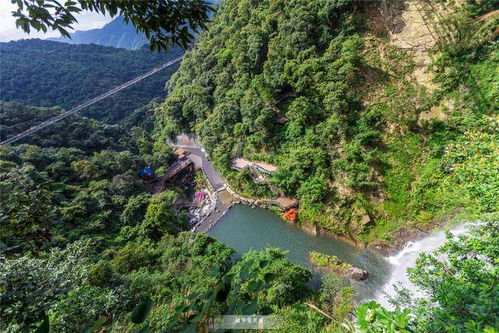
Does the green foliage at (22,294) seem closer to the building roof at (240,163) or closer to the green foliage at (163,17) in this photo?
the green foliage at (163,17)

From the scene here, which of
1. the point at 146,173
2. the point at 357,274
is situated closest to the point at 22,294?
the point at 357,274

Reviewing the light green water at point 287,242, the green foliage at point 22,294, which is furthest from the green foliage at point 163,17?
the light green water at point 287,242

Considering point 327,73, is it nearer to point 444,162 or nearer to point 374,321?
point 444,162

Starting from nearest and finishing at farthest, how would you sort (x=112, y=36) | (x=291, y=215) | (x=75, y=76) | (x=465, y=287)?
(x=465, y=287) → (x=291, y=215) → (x=75, y=76) → (x=112, y=36)

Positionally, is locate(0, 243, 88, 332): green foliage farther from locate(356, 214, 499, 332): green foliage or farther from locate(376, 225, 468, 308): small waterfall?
locate(376, 225, 468, 308): small waterfall

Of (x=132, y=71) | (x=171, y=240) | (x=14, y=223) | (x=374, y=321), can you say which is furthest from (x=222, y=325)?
(x=132, y=71)

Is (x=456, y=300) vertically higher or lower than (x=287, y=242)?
higher

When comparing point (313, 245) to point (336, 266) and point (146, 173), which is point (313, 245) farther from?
point (146, 173)
